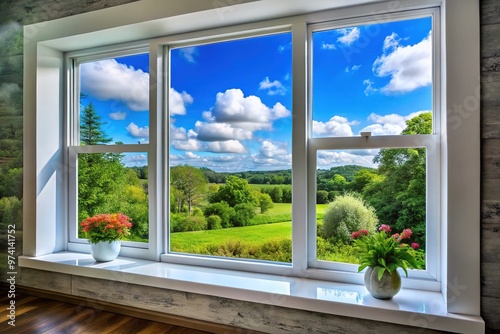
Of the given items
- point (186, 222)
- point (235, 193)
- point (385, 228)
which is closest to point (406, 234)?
point (385, 228)

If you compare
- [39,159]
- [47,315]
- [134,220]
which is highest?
[39,159]

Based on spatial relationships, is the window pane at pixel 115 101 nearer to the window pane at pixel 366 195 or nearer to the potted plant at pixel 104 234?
the potted plant at pixel 104 234

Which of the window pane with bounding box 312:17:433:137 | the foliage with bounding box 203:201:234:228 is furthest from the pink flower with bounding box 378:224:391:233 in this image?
the foliage with bounding box 203:201:234:228

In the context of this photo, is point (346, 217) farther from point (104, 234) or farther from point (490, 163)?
point (104, 234)

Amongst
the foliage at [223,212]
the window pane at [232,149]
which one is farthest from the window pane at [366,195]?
the foliage at [223,212]

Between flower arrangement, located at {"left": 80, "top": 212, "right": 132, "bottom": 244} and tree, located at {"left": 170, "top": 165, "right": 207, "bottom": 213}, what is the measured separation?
1.39 feet

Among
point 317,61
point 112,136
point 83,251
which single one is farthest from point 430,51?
point 83,251

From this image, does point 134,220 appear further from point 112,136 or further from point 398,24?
point 398,24

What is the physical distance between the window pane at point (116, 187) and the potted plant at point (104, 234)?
0.13 m

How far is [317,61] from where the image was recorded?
174 cm

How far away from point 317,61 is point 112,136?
4.75ft

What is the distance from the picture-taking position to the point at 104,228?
2014mm

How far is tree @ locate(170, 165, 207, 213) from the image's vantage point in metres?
2.00

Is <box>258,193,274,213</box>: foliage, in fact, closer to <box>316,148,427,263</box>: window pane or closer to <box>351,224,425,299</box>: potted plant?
<box>316,148,427,263</box>: window pane
